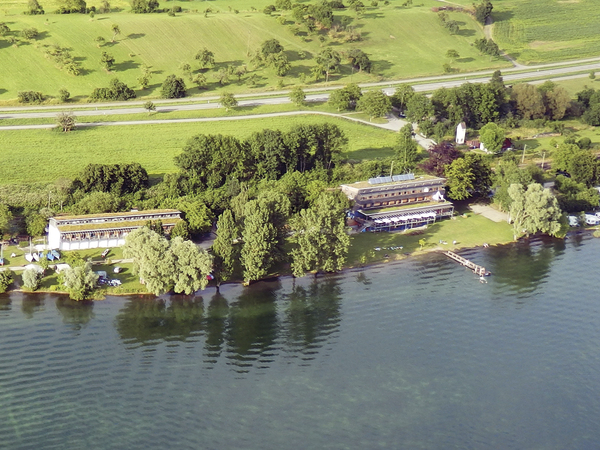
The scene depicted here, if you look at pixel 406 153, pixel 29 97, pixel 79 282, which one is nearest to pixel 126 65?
pixel 29 97

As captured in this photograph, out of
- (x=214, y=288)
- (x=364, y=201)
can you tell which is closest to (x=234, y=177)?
(x=364, y=201)

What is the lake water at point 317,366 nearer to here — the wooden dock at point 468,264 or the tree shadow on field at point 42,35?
the wooden dock at point 468,264

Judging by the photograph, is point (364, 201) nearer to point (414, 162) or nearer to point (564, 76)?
point (414, 162)

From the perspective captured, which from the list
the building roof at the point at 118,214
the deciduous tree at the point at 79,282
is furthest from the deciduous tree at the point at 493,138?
the deciduous tree at the point at 79,282

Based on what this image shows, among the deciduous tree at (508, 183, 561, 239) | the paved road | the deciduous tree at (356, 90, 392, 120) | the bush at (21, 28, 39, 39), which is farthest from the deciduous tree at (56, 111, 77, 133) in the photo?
the deciduous tree at (508, 183, 561, 239)

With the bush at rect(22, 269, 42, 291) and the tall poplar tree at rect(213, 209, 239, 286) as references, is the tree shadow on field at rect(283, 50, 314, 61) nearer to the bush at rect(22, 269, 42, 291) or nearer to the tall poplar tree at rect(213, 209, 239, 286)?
the tall poplar tree at rect(213, 209, 239, 286)

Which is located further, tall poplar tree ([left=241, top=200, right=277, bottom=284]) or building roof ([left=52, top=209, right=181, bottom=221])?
building roof ([left=52, top=209, right=181, bottom=221])

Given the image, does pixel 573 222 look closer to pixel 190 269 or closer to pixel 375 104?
pixel 375 104
